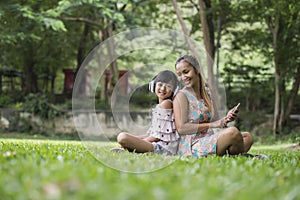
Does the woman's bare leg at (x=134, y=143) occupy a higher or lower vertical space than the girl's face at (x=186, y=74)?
lower

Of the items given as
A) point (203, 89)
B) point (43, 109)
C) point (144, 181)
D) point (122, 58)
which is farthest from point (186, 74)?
point (43, 109)

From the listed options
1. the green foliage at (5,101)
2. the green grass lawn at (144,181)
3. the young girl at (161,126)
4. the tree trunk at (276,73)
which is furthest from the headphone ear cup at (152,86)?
the green foliage at (5,101)

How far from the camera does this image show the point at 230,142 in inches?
171

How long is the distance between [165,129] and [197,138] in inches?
13.6

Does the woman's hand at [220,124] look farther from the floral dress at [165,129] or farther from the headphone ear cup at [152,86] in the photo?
the headphone ear cup at [152,86]

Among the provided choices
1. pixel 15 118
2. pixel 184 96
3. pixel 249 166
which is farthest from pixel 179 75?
pixel 15 118

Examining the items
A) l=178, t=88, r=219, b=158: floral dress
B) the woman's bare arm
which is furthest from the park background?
the woman's bare arm

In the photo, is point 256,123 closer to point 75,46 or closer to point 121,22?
point 121,22

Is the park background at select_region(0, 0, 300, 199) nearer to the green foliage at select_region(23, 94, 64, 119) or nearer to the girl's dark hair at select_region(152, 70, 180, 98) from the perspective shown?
the green foliage at select_region(23, 94, 64, 119)

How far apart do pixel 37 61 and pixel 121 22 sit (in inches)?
237

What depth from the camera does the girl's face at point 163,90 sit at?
4.42 metres

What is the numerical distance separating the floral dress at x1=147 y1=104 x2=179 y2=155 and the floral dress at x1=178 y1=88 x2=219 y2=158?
0.09 m

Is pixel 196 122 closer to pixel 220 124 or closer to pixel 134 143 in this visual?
pixel 220 124

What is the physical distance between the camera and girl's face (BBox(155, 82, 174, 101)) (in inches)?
174
